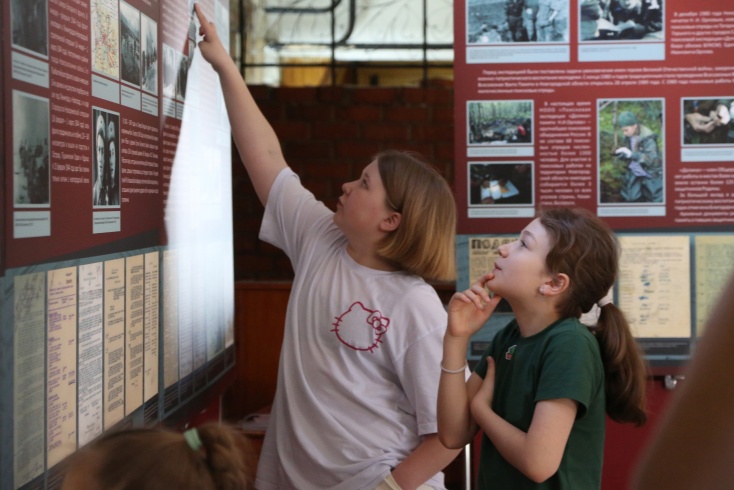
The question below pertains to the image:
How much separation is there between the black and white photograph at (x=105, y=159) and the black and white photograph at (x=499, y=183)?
1578mm

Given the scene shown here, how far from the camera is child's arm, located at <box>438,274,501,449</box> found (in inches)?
74.3

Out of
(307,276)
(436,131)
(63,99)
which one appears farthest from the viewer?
(436,131)

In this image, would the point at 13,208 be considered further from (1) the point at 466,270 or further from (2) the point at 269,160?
(1) the point at 466,270

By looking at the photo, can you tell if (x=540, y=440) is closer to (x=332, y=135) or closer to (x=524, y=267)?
(x=524, y=267)

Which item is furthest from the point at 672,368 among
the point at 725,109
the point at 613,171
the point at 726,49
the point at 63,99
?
the point at 63,99

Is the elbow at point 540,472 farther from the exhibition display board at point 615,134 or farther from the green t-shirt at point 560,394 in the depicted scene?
the exhibition display board at point 615,134

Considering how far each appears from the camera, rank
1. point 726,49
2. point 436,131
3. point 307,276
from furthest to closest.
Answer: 1. point 436,131
2. point 726,49
3. point 307,276

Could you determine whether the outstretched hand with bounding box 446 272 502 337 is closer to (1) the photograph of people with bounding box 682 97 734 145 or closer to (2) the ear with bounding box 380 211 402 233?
(2) the ear with bounding box 380 211 402 233

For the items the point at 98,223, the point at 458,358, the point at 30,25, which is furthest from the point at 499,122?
the point at 30,25

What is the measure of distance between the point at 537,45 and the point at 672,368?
4.13 feet

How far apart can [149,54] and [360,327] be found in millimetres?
855

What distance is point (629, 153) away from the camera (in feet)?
11.1

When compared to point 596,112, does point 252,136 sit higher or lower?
lower

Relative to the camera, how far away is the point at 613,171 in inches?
134
